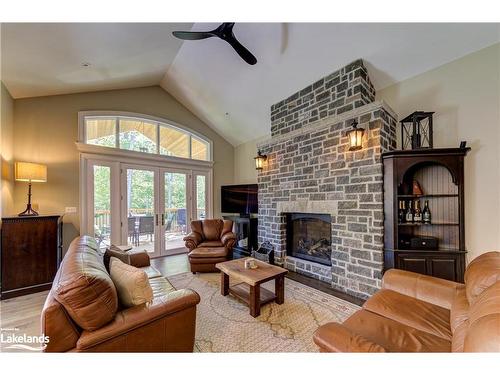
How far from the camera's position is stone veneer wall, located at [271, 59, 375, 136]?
3.06m

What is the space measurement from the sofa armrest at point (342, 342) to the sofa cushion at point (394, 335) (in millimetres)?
225

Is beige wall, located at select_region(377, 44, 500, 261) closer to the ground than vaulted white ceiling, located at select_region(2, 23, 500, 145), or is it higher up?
closer to the ground

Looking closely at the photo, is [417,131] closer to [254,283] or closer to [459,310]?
[459,310]

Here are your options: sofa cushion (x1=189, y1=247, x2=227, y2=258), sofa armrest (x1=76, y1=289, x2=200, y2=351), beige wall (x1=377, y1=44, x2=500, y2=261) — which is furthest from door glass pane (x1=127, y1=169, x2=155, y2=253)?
beige wall (x1=377, y1=44, x2=500, y2=261)

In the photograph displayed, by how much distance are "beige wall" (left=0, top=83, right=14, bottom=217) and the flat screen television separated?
13.2 feet

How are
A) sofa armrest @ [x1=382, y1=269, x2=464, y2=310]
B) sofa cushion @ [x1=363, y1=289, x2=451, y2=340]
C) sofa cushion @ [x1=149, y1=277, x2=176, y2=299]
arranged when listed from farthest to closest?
sofa cushion @ [x1=149, y1=277, x2=176, y2=299]
sofa armrest @ [x1=382, y1=269, x2=464, y2=310]
sofa cushion @ [x1=363, y1=289, x2=451, y2=340]

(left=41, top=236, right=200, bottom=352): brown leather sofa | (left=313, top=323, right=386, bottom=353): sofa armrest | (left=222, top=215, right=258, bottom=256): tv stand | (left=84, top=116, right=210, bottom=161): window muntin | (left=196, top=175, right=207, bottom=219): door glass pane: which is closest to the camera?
(left=313, top=323, right=386, bottom=353): sofa armrest

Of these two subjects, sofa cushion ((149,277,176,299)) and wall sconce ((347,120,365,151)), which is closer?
sofa cushion ((149,277,176,299))

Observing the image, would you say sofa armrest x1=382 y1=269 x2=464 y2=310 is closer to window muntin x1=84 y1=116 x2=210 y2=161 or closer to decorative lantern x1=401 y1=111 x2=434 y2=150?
decorative lantern x1=401 y1=111 x2=434 y2=150

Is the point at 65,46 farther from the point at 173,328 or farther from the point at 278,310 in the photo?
the point at 278,310

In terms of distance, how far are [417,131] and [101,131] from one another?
5503 millimetres
